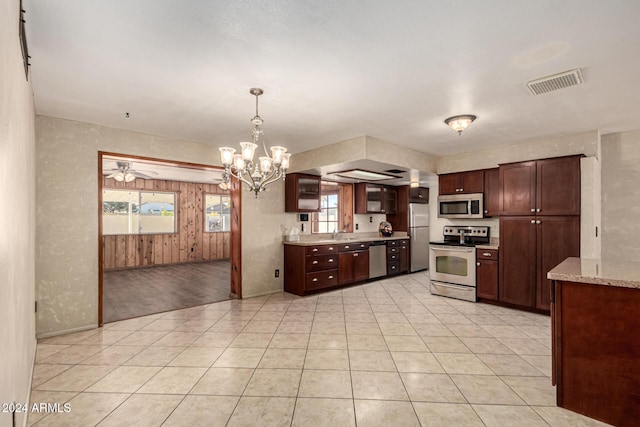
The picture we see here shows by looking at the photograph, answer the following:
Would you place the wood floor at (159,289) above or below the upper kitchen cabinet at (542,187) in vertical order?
below

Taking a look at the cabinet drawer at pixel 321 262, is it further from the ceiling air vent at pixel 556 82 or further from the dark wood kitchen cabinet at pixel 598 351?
the ceiling air vent at pixel 556 82

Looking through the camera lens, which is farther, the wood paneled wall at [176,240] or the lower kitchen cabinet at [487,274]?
the wood paneled wall at [176,240]

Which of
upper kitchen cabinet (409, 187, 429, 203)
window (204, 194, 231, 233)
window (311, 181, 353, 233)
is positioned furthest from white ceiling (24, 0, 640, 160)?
window (204, 194, 231, 233)

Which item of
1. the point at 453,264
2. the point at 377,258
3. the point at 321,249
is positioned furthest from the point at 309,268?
the point at 453,264

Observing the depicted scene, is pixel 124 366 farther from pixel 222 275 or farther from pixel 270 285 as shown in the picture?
pixel 222 275

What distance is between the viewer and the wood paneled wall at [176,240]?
293 inches

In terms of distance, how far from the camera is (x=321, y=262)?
16.7ft

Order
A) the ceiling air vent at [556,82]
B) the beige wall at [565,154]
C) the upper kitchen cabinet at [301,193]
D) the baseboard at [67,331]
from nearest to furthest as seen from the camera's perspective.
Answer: the ceiling air vent at [556,82]
the baseboard at [67,331]
the beige wall at [565,154]
the upper kitchen cabinet at [301,193]

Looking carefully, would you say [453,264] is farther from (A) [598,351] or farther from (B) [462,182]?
(A) [598,351]

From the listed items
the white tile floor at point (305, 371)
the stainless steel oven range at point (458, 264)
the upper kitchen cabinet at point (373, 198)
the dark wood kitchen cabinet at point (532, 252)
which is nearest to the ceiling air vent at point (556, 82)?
the dark wood kitchen cabinet at point (532, 252)

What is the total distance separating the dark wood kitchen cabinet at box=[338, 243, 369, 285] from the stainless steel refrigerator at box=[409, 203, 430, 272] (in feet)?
5.27

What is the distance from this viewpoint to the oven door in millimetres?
4621

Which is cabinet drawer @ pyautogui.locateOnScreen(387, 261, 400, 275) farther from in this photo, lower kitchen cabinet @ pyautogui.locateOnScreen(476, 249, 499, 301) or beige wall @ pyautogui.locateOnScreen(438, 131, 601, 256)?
lower kitchen cabinet @ pyautogui.locateOnScreen(476, 249, 499, 301)

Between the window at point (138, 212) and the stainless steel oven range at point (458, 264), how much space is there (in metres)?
6.85
